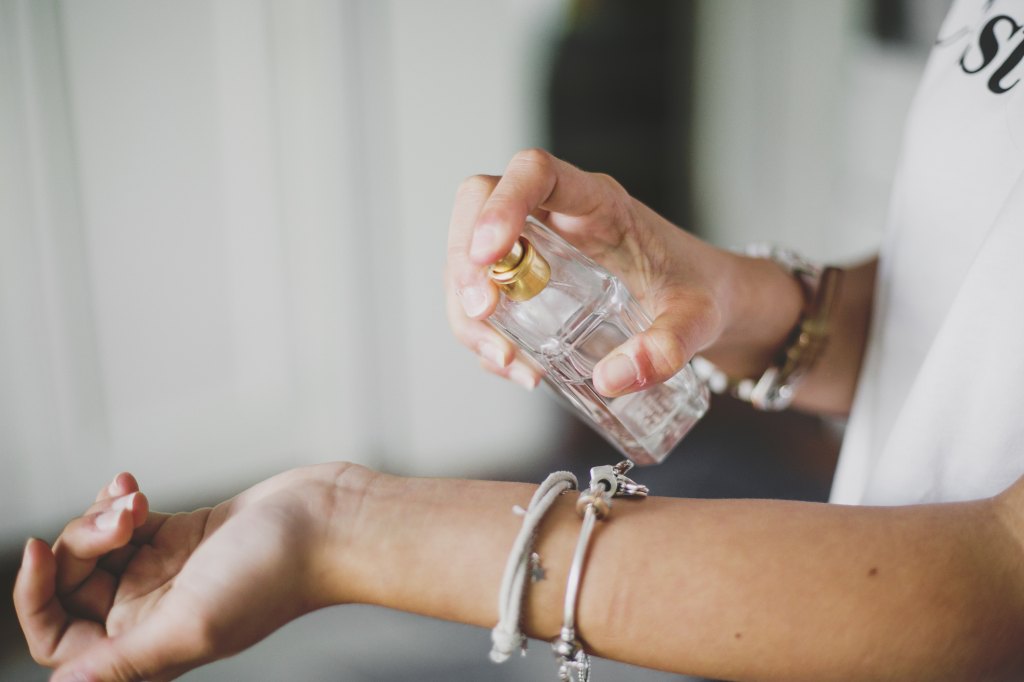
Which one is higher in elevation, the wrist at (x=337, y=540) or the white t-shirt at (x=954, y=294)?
the white t-shirt at (x=954, y=294)

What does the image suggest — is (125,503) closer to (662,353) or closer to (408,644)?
(662,353)

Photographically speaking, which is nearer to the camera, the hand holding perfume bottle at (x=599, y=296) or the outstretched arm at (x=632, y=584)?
the outstretched arm at (x=632, y=584)

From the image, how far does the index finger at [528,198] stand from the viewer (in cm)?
54

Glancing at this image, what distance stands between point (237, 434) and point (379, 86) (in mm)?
1030

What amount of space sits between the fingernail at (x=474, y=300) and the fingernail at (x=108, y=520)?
27 cm

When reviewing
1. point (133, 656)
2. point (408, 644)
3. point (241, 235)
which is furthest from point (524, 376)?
point (241, 235)

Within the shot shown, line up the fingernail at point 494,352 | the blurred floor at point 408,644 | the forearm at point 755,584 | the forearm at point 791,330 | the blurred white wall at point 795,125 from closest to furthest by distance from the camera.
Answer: the forearm at point 755,584 → the fingernail at point 494,352 → the forearm at point 791,330 → the blurred floor at point 408,644 → the blurred white wall at point 795,125

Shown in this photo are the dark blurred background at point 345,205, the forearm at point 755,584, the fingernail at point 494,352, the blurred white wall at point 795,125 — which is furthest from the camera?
the blurred white wall at point 795,125

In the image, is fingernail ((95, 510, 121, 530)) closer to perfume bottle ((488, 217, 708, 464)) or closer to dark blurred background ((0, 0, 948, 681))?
perfume bottle ((488, 217, 708, 464))

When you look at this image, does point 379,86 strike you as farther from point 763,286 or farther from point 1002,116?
point 1002,116

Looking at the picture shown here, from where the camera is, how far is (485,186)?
65cm

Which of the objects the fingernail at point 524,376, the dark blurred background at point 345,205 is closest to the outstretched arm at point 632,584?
the fingernail at point 524,376

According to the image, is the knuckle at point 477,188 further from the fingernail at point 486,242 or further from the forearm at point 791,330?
the forearm at point 791,330

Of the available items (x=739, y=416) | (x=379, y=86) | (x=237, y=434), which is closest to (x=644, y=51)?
(x=379, y=86)
